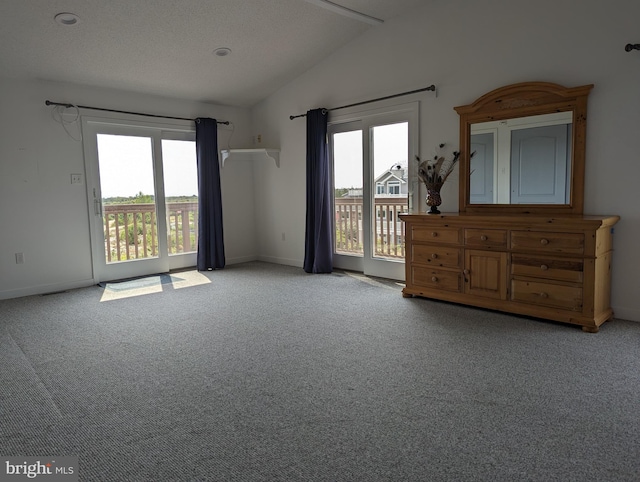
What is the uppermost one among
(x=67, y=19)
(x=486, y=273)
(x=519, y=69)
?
(x=67, y=19)

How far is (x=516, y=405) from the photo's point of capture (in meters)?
2.14

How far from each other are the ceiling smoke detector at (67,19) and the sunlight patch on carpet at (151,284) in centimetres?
255

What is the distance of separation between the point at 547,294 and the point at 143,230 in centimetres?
464

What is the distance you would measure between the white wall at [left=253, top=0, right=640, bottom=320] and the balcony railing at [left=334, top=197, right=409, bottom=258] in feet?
2.45

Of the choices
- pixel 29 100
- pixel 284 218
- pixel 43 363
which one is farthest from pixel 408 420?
pixel 29 100

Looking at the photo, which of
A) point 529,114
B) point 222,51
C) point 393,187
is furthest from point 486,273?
point 222,51

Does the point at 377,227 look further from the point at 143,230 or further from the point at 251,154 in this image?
the point at 143,230

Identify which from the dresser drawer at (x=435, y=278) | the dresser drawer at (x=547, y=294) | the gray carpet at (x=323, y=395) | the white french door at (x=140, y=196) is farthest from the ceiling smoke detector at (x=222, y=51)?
the dresser drawer at (x=547, y=294)

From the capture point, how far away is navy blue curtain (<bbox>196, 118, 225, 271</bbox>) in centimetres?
583

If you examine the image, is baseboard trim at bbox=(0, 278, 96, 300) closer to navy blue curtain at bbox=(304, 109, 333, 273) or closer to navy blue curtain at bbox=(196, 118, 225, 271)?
navy blue curtain at bbox=(196, 118, 225, 271)

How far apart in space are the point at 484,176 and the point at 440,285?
1094 mm

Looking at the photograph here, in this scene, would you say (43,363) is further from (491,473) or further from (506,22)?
(506,22)

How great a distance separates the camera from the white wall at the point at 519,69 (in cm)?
332

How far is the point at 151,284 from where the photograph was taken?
5.07 m
